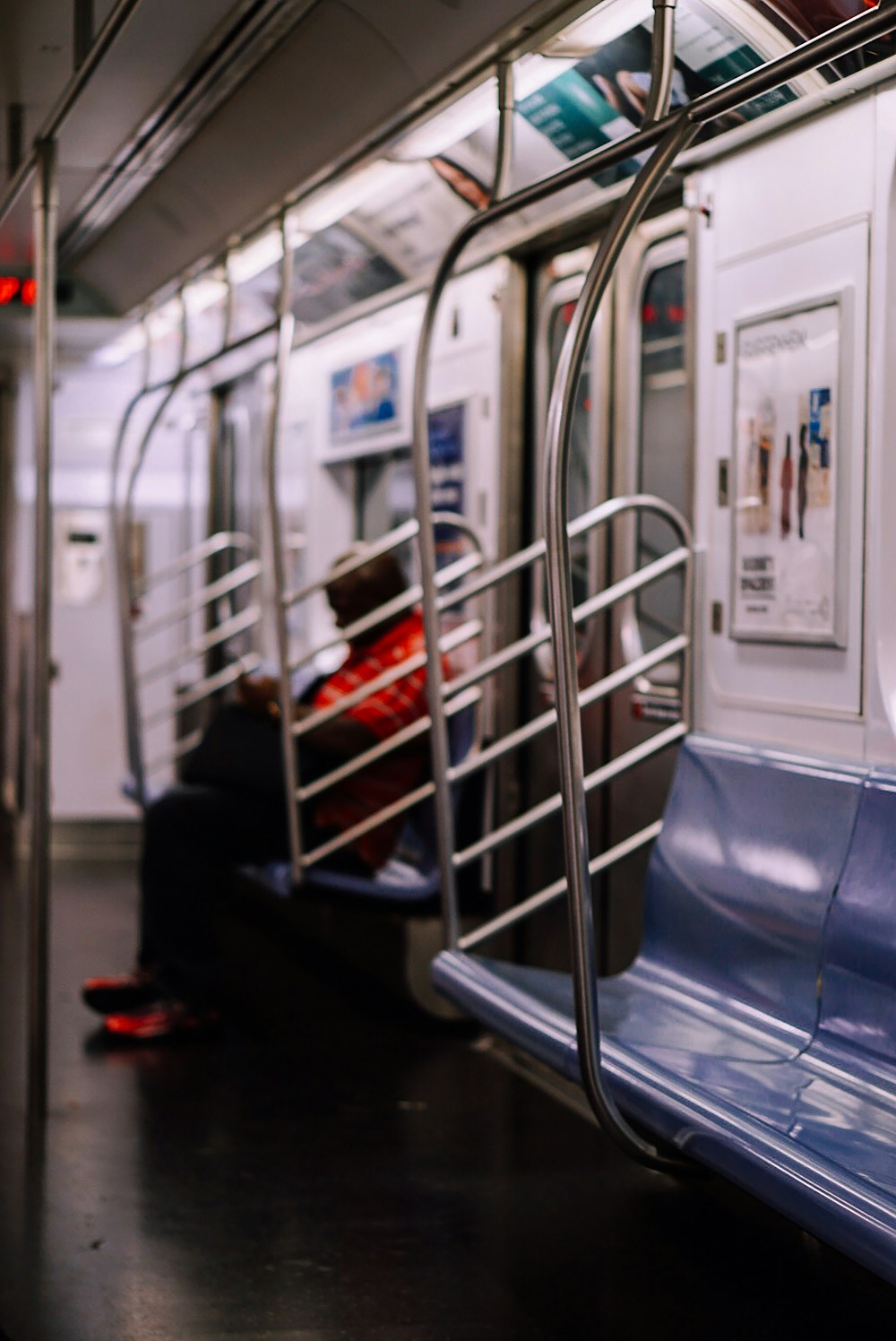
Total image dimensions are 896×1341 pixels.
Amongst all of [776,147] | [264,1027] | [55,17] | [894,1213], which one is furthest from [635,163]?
[264,1027]

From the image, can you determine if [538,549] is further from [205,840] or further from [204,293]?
[204,293]

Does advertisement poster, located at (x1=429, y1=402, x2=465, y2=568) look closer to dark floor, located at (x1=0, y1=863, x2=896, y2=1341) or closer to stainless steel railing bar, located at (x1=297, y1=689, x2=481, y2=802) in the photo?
stainless steel railing bar, located at (x1=297, y1=689, x2=481, y2=802)

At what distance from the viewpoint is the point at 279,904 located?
7051 millimetres

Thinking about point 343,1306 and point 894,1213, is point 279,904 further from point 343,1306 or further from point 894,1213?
point 894,1213

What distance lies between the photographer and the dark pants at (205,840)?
17.8 feet

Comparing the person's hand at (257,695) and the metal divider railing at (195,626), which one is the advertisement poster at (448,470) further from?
the metal divider railing at (195,626)

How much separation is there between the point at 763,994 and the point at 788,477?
1.21 metres

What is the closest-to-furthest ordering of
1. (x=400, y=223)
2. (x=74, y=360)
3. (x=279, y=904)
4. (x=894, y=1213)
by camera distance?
(x=894, y=1213), (x=400, y=223), (x=279, y=904), (x=74, y=360)

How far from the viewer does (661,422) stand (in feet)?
14.9

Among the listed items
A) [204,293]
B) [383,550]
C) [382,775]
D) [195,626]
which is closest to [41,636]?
[383,550]

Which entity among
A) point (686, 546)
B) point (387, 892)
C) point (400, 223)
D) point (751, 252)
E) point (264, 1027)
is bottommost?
point (264, 1027)

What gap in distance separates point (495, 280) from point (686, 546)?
1616 millimetres

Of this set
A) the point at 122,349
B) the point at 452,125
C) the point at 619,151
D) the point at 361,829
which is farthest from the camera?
the point at 122,349

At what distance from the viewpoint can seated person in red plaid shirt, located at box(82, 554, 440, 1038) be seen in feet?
17.3
